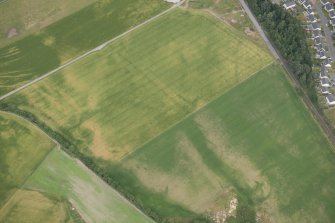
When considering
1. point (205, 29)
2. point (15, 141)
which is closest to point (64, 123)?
point (15, 141)

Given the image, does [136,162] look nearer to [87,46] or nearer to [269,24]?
[87,46]

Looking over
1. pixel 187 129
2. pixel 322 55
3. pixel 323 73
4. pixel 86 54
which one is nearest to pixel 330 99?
pixel 323 73

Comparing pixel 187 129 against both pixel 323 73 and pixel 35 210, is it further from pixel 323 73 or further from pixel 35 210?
pixel 323 73

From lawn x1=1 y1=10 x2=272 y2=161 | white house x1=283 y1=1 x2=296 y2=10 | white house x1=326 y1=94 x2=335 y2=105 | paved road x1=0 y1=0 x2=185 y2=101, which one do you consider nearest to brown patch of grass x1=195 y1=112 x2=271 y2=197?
lawn x1=1 y1=10 x2=272 y2=161

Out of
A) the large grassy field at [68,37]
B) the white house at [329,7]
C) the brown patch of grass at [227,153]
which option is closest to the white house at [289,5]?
the white house at [329,7]

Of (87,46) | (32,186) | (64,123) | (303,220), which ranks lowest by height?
(303,220)

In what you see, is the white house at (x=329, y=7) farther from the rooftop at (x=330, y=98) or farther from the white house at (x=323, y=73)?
the rooftop at (x=330, y=98)
